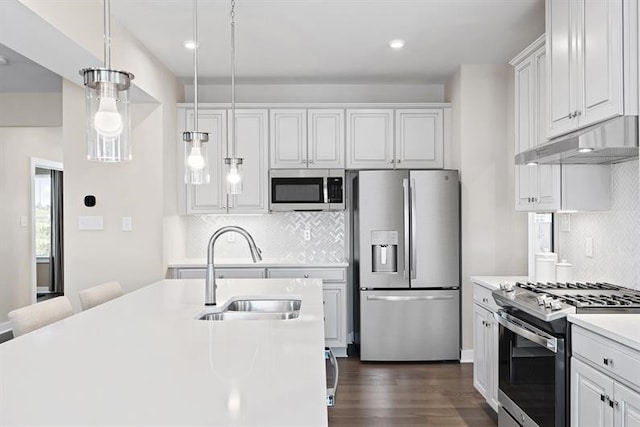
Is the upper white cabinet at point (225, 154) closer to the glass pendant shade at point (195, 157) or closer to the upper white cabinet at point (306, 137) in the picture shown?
the upper white cabinet at point (306, 137)

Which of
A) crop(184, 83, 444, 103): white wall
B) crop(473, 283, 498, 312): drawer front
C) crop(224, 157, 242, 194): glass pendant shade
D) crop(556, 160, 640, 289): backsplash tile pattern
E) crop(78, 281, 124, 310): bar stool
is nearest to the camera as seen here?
crop(556, 160, 640, 289): backsplash tile pattern

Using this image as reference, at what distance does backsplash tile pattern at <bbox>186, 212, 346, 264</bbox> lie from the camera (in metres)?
5.24

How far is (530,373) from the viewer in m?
2.55

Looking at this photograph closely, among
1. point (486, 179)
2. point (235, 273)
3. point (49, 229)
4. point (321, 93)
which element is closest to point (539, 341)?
point (486, 179)

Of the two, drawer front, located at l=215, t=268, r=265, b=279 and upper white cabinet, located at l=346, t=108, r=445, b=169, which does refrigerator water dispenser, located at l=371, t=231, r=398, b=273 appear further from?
drawer front, located at l=215, t=268, r=265, b=279

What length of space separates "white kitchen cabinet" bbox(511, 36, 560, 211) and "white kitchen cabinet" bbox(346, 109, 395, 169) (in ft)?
4.97

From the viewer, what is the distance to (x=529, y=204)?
3414 millimetres

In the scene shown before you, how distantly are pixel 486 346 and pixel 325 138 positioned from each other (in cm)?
250

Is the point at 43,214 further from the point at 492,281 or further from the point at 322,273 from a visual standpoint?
the point at 492,281

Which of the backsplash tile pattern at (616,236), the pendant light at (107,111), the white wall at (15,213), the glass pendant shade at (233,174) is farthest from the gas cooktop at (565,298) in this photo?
the white wall at (15,213)

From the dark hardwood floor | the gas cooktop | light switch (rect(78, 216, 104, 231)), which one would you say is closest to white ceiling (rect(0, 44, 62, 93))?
light switch (rect(78, 216, 104, 231))

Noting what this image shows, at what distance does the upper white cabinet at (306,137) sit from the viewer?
492cm

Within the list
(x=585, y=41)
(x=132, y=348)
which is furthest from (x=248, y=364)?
(x=585, y=41)

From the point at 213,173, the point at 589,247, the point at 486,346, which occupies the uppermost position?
the point at 213,173
